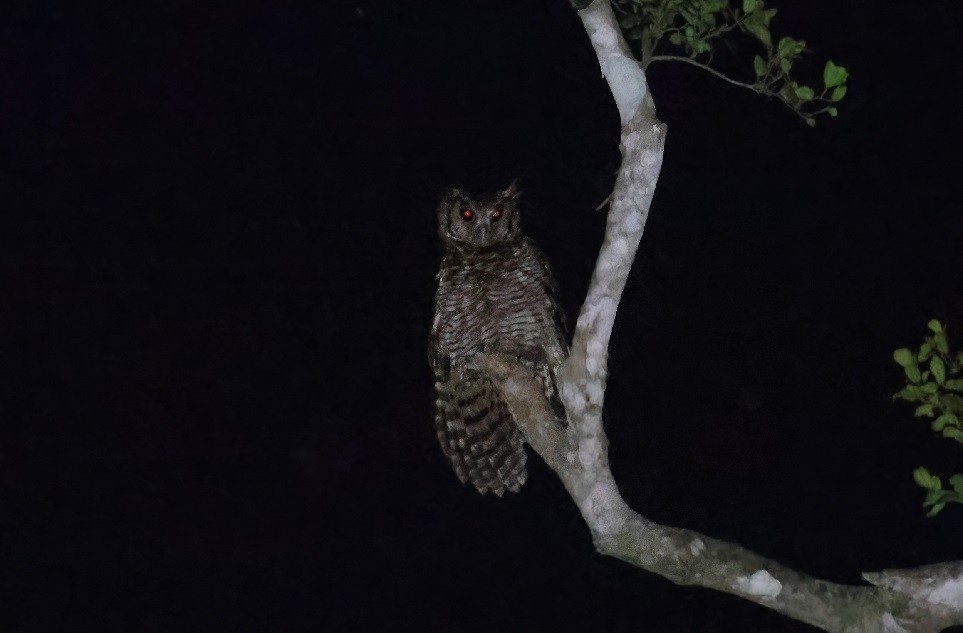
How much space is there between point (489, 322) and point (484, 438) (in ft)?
1.07

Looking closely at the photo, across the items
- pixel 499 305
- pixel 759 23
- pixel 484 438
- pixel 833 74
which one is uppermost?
pixel 759 23

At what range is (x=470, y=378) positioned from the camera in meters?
3.12

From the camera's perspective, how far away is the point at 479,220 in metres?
3.10

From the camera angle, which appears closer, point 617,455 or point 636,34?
point 636,34

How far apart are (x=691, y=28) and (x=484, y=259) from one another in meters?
1.18

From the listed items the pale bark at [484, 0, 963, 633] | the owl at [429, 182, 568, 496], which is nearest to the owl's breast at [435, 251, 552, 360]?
the owl at [429, 182, 568, 496]

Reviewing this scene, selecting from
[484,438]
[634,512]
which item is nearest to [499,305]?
[484,438]

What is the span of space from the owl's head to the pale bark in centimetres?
A: 106

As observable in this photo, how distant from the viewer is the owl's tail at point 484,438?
10.2 feet

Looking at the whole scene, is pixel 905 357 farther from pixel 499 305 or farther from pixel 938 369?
pixel 499 305

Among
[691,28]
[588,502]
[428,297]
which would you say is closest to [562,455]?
[588,502]

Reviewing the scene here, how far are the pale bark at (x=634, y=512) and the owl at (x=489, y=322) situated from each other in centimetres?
93

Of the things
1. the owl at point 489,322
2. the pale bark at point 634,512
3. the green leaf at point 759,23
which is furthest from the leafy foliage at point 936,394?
the owl at point 489,322

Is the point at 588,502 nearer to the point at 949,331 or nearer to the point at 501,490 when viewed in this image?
the point at 501,490
